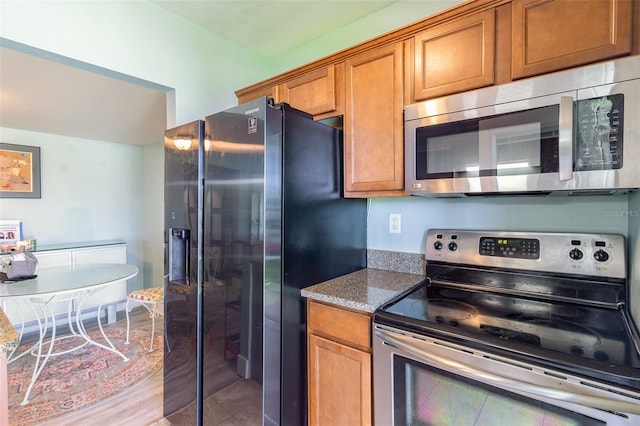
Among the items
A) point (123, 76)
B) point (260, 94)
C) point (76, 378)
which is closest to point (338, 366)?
A: point (260, 94)

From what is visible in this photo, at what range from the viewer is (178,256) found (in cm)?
172

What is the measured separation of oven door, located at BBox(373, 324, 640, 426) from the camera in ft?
2.62

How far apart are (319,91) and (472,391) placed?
Result: 61.3 inches

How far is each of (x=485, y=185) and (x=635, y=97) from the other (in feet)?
1.59

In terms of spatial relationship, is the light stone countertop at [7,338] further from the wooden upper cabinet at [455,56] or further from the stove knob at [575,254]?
the stove knob at [575,254]

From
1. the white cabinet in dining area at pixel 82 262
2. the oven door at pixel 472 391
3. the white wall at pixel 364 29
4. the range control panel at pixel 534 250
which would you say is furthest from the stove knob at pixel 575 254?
the white cabinet in dining area at pixel 82 262

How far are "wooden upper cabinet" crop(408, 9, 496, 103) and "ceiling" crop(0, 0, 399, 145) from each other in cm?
70

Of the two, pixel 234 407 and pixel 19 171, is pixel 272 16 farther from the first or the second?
pixel 19 171

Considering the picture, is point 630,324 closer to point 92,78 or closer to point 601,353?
point 601,353

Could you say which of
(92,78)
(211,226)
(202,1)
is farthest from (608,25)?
(92,78)

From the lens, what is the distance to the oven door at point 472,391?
799 millimetres

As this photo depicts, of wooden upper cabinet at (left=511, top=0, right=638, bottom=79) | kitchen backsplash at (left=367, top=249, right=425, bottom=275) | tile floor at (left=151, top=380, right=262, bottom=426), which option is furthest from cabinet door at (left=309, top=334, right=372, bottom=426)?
wooden upper cabinet at (left=511, top=0, right=638, bottom=79)

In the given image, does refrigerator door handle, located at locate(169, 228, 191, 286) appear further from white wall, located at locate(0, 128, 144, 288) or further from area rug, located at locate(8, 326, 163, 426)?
white wall, located at locate(0, 128, 144, 288)

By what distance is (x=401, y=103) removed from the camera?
1.45 m
